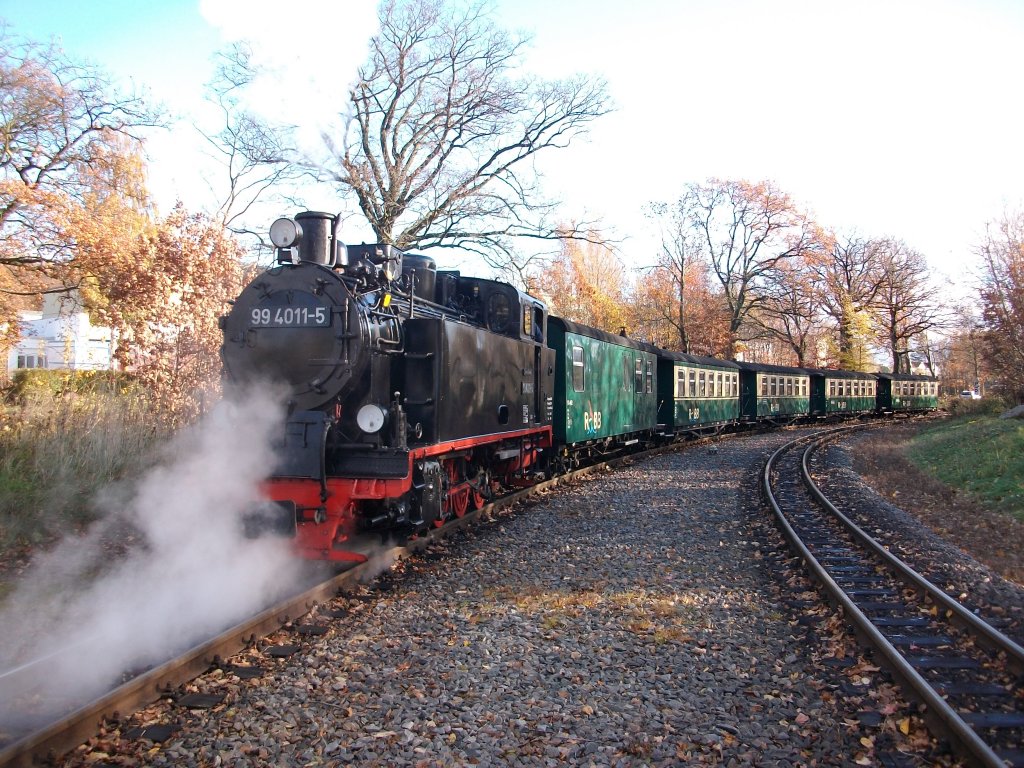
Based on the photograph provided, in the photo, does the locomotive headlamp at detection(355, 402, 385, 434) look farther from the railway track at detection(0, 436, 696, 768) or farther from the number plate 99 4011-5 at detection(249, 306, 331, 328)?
the railway track at detection(0, 436, 696, 768)

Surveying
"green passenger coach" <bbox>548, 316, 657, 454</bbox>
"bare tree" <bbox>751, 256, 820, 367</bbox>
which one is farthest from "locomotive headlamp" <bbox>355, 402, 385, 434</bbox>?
"bare tree" <bbox>751, 256, 820, 367</bbox>

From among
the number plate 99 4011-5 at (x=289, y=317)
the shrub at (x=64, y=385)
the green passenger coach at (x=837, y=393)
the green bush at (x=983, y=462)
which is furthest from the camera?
the green passenger coach at (x=837, y=393)

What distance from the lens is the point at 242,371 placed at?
6.47 metres

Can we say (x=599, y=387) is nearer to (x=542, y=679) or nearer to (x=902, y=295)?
(x=542, y=679)

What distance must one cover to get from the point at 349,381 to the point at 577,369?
667cm

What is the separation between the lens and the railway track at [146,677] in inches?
122

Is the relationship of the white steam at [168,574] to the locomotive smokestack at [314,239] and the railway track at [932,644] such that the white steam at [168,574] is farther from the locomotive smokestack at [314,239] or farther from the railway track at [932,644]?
the railway track at [932,644]

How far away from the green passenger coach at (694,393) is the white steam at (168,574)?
47.8 feet

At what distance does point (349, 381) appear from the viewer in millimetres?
6105

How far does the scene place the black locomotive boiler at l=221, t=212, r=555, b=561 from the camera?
6.04m

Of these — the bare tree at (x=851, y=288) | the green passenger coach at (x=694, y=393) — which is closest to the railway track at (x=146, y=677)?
the green passenger coach at (x=694, y=393)

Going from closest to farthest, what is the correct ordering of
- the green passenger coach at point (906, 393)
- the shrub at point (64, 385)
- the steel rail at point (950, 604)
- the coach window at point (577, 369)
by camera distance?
1. the steel rail at point (950, 604)
2. the shrub at point (64, 385)
3. the coach window at point (577, 369)
4. the green passenger coach at point (906, 393)

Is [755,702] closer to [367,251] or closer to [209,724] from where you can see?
[209,724]

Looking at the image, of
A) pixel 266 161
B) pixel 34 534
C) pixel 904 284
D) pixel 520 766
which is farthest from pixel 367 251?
pixel 904 284
